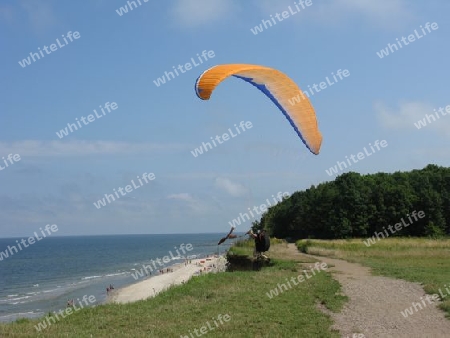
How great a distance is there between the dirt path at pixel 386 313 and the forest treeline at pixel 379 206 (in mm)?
37666

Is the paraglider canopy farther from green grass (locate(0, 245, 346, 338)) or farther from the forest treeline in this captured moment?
the forest treeline

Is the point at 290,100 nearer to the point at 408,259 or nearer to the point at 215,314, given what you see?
the point at 215,314

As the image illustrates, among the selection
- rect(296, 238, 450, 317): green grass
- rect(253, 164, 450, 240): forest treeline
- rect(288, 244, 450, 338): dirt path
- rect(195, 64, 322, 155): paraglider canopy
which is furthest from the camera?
rect(253, 164, 450, 240): forest treeline

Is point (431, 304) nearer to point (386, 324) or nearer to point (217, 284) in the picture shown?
point (386, 324)

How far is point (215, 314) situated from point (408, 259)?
18.7m

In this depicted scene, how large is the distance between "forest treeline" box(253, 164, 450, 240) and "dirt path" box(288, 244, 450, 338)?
37.7m

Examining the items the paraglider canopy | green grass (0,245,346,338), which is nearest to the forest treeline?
green grass (0,245,346,338)

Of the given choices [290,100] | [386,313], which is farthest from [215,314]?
[290,100]

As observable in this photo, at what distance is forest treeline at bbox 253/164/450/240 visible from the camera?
5700 centimetres

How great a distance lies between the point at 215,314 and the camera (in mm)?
12578

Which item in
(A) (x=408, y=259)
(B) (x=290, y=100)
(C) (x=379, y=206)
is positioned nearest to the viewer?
(B) (x=290, y=100)

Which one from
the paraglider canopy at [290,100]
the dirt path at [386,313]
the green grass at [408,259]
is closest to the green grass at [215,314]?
the dirt path at [386,313]

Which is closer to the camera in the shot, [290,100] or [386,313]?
[386,313]

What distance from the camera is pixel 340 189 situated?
62906mm
